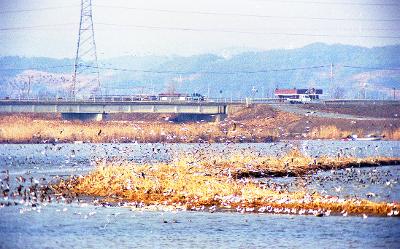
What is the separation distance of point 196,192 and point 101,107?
107 meters

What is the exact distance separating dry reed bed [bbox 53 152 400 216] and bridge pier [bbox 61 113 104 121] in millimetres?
96594

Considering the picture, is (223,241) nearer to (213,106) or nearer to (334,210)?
(334,210)

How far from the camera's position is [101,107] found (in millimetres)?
155000

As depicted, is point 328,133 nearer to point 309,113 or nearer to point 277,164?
point 309,113

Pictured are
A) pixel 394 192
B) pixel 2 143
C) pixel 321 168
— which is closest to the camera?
pixel 394 192

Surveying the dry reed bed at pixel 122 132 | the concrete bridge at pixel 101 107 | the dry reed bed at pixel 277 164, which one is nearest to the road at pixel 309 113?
the concrete bridge at pixel 101 107

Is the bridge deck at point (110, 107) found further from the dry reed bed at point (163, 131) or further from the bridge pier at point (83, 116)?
the dry reed bed at point (163, 131)

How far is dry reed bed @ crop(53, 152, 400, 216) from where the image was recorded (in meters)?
45.2

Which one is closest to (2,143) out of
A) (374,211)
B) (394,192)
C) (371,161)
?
(371,161)

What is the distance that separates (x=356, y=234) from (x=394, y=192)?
1494cm

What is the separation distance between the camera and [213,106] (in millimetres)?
157000

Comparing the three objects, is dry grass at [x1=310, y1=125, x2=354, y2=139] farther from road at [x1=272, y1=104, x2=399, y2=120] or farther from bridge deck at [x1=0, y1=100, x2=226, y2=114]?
bridge deck at [x1=0, y1=100, x2=226, y2=114]

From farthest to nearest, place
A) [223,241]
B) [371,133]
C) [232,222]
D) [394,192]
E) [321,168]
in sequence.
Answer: [371,133], [321,168], [394,192], [232,222], [223,241]

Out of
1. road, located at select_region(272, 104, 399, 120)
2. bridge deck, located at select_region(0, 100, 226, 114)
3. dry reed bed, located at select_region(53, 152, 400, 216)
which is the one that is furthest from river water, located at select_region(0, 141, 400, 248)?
bridge deck, located at select_region(0, 100, 226, 114)
